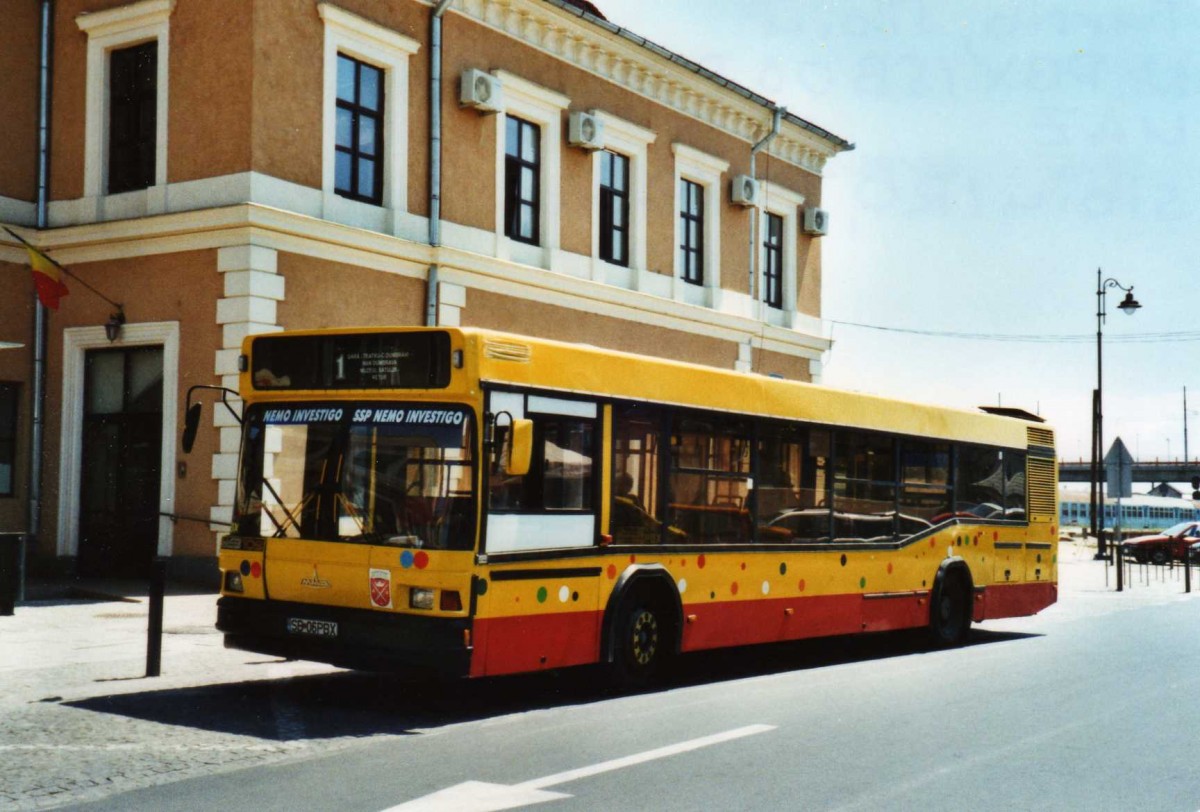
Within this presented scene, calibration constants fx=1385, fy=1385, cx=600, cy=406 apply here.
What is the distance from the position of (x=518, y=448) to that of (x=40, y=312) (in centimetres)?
1386

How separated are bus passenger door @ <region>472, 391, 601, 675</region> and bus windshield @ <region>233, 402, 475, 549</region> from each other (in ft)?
0.92

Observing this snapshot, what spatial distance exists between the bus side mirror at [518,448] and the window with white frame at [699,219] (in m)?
20.2

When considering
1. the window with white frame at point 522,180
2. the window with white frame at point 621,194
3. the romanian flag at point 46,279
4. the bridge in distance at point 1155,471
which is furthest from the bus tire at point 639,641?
the bridge in distance at point 1155,471

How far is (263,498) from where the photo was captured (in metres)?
10.8

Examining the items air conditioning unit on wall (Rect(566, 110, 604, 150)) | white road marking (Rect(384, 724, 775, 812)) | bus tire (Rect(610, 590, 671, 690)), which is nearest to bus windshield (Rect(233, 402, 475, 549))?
bus tire (Rect(610, 590, 671, 690))

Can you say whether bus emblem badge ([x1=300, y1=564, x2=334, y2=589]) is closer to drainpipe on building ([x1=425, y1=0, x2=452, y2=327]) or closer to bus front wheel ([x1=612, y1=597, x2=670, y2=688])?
bus front wheel ([x1=612, y1=597, x2=670, y2=688])

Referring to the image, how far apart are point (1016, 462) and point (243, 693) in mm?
11173

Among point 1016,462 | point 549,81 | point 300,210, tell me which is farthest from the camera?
point 549,81

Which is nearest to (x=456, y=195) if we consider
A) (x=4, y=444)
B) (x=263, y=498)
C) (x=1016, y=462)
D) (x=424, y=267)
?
(x=424, y=267)

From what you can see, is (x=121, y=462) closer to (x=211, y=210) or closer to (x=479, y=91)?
(x=211, y=210)

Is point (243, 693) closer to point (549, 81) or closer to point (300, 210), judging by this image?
point (300, 210)

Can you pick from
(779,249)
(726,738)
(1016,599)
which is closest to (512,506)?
(726,738)

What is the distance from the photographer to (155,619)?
38.1ft

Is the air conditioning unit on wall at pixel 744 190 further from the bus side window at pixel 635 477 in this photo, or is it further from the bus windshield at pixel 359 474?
the bus windshield at pixel 359 474
